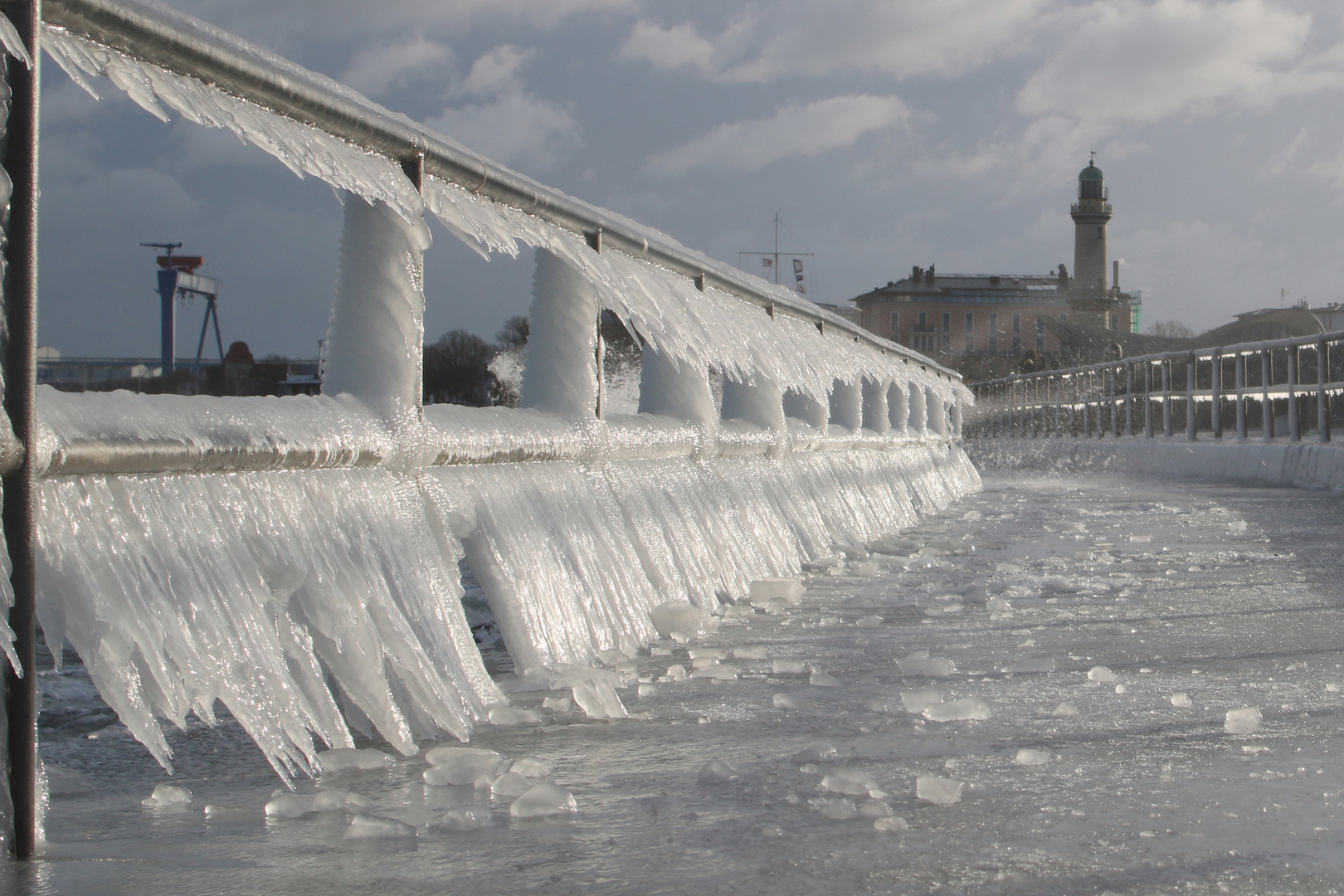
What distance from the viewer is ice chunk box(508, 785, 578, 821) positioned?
4.78ft

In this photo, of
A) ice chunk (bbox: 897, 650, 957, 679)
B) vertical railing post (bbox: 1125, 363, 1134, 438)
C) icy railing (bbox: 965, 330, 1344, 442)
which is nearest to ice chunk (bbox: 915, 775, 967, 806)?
ice chunk (bbox: 897, 650, 957, 679)

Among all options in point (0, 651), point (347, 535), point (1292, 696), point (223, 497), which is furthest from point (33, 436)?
point (1292, 696)

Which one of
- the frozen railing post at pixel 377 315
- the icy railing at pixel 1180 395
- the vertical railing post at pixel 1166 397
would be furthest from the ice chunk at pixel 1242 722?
the vertical railing post at pixel 1166 397

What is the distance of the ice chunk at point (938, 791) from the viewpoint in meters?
1.49

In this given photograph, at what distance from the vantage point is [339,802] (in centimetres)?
A: 148

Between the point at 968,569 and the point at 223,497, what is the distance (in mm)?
3047

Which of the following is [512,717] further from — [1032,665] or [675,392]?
[675,392]

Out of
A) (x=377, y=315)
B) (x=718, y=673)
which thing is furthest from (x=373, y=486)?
(x=718, y=673)

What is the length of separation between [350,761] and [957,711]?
89 cm

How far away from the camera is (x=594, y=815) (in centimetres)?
145

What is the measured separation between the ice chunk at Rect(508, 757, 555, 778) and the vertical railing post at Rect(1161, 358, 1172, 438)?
606 inches

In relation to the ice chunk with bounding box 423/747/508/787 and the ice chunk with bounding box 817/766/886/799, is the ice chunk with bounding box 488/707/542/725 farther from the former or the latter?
the ice chunk with bounding box 817/766/886/799

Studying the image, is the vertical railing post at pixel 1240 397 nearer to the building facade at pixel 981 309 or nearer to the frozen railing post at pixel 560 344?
the frozen railing post at pixel 560 344

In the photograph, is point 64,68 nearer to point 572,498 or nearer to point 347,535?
point 347,535
